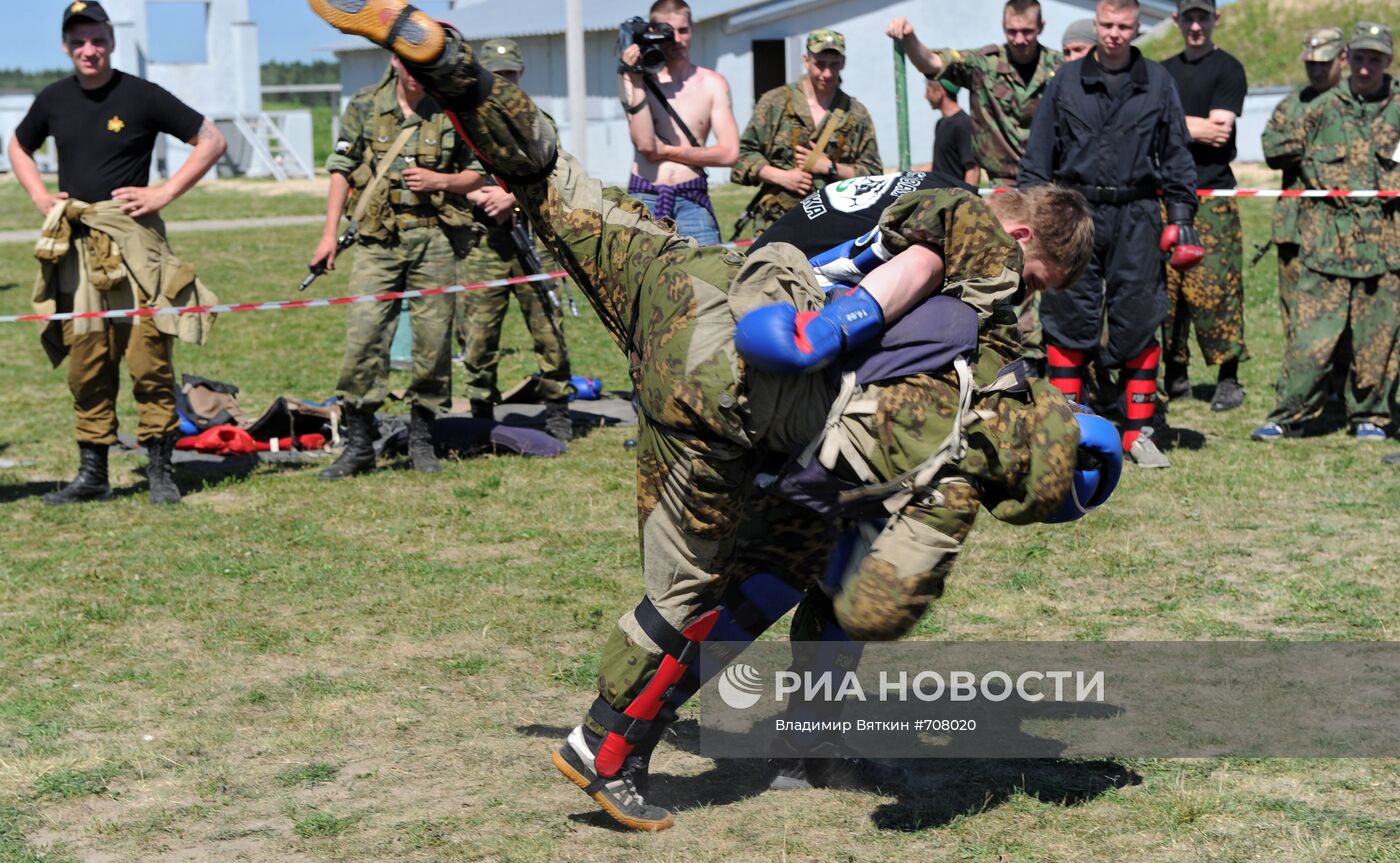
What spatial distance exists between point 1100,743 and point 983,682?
0.59m

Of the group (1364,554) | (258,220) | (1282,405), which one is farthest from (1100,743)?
(258,220)

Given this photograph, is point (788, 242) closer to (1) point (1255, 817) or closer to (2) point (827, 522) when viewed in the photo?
(2) point (827, 522)

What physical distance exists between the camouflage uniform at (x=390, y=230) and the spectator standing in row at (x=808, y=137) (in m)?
1.83

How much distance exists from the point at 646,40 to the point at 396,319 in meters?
2.03

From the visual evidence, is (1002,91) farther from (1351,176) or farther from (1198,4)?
(1351,176)

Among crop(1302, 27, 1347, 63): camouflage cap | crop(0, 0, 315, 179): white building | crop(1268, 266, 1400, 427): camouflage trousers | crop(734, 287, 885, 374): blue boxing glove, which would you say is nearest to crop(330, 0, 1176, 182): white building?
crop(0, 0, 315, 179): white building

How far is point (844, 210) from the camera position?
424 cm

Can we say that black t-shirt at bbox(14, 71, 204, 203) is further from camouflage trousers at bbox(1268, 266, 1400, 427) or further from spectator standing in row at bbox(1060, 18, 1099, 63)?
camouflage trousers at bbox(1268, 266, 1400, 427)

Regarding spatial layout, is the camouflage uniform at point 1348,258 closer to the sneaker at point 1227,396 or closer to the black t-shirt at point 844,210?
the sneaker at point 1227,396

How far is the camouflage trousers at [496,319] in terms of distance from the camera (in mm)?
8789

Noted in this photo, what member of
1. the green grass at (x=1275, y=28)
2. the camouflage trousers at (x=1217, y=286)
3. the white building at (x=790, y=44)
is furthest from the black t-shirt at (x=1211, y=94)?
the green grass at (x=1275, y=28)

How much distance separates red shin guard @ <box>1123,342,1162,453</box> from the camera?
855 cm

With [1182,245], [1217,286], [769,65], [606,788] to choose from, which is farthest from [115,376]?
[769,65]

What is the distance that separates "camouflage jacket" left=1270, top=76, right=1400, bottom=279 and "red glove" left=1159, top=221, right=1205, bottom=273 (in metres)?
1.41
